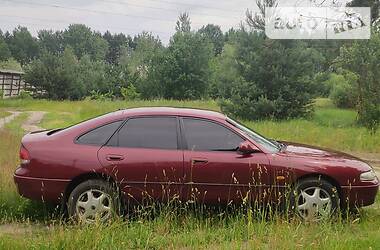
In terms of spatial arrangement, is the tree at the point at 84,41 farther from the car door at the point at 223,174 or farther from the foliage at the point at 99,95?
the car door at the point at 223,174

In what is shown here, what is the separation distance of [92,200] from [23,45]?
11461 cm

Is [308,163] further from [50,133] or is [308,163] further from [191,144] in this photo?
[50,133]

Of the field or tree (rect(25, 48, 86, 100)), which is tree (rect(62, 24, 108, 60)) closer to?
tree (rect(25, 48, 86, 100))

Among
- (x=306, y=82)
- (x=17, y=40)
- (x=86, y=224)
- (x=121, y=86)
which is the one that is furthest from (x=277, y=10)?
(x=17, y=40)

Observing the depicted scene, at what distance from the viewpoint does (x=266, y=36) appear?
2641 cm

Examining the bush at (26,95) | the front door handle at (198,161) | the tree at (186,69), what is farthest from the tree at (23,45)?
the front door handle at (198,161)

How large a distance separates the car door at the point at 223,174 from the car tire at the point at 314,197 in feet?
1.45

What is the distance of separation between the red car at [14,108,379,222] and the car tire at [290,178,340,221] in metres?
0.01

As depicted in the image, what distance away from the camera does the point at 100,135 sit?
20.0ft

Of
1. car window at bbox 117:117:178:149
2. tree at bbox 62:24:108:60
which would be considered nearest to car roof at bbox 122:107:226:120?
car window at bbox 117:117:178:149

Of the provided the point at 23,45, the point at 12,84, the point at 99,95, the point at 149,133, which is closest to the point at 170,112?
the point at 149,133

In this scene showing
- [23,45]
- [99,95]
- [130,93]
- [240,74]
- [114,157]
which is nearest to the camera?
[114,157]

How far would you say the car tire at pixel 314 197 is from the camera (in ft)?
19.4

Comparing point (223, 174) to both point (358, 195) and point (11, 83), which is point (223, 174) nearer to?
point (358, 195)
